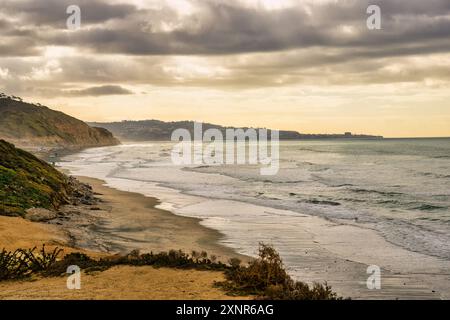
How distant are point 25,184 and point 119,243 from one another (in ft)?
28.8

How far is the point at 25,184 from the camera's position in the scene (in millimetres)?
24156

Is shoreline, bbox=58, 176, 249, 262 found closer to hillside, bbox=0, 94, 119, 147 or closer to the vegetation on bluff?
the vegetation on bluff

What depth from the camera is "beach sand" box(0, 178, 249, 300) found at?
35.1ft

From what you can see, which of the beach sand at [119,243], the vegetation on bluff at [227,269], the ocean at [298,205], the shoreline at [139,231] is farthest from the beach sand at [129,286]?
the ocean at [298,205]

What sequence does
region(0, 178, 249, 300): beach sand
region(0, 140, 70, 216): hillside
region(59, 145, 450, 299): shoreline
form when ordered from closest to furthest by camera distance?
region(0, 178, 249, 300): beach sand
region(59, 145, 450, 299): shoreline
region(0, 140, 70, 216): hillside

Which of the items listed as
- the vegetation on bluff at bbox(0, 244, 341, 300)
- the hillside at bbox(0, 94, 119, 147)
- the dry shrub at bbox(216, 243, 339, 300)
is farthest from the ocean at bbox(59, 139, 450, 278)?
the hillside at bbox(0, 94, 119, 147)

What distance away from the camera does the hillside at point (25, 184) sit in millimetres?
21766

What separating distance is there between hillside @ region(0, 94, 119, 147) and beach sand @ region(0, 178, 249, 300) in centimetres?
13230
